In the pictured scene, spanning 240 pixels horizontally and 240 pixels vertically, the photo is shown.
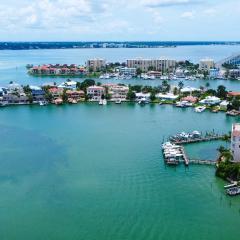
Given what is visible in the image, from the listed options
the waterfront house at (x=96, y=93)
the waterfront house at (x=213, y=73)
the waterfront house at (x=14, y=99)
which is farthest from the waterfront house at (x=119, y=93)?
the waterfront house at (x=213, y=73)

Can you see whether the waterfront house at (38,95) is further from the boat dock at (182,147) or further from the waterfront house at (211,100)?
the boat dock at (182,147)

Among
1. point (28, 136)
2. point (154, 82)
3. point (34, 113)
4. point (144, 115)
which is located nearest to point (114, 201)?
point (28, 136)

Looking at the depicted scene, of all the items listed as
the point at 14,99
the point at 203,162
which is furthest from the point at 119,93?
the point at 203,162

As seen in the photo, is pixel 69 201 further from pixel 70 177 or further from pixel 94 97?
pixel 94 97

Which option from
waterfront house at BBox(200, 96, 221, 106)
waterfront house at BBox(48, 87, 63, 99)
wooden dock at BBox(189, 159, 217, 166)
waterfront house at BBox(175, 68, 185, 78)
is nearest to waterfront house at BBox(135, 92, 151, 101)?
waterfront house at BBox(200, 96, 221, 106)

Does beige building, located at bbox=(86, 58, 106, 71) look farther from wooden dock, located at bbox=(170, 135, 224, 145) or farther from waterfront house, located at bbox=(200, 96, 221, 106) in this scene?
wooden dock, located at bbox=(170, 135, 224, 145)

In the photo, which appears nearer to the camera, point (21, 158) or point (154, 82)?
point (21, 158)
